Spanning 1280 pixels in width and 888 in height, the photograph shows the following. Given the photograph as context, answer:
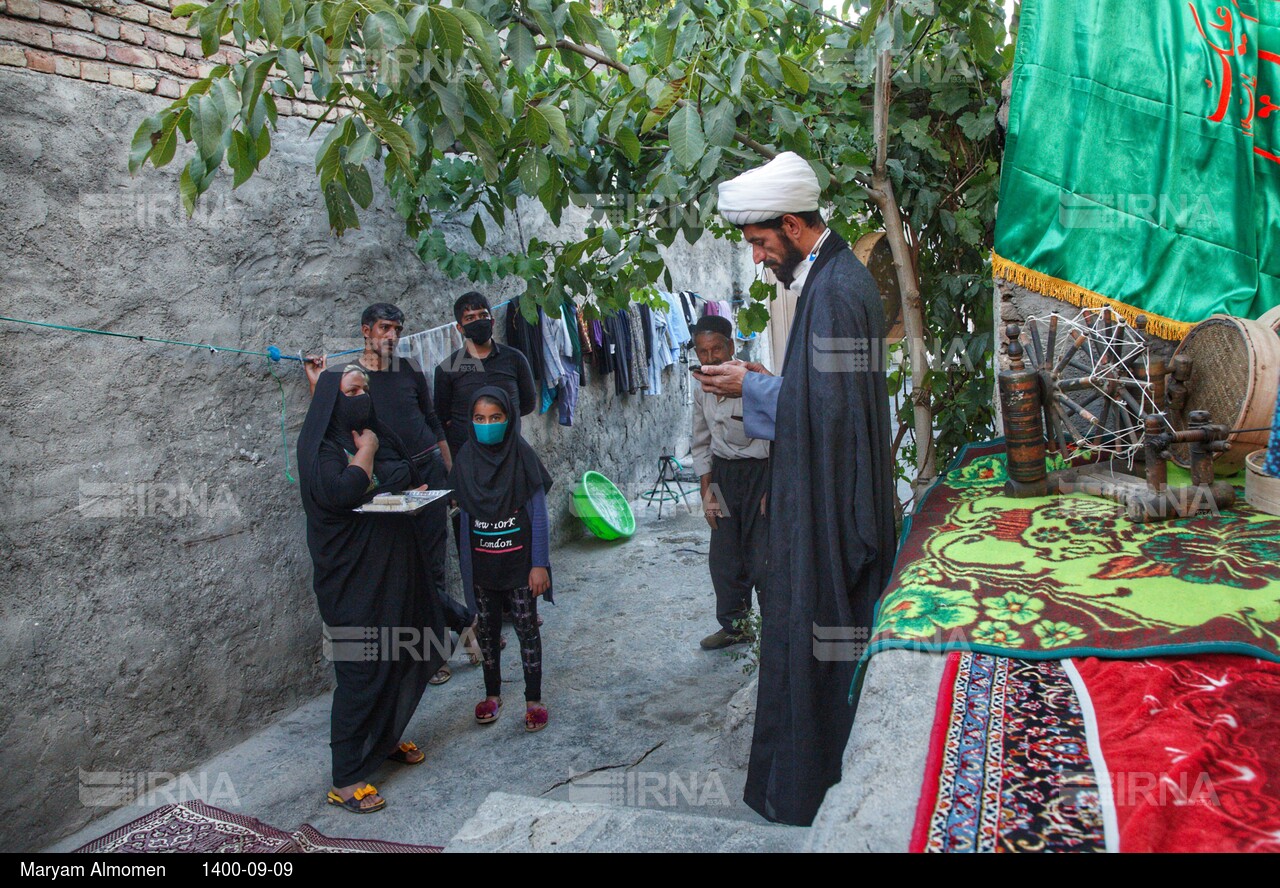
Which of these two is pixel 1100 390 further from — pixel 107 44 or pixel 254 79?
pixel 107 44

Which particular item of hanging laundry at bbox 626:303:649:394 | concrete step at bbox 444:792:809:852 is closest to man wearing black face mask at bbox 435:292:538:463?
concrete step at bbox 444:792:809:852

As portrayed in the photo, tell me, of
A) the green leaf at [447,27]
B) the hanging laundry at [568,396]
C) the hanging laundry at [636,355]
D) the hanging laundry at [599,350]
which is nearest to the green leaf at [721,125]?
the green leaf at [447,27]

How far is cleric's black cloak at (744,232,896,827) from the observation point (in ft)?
8.09

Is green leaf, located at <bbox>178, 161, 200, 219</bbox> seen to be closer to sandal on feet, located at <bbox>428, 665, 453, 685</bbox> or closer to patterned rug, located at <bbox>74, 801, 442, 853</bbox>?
patterned rug, located at <bbox>74, 801, 442, 853</bbox>

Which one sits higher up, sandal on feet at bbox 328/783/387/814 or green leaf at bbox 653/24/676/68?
green leaf at bbox 653/24/676/68

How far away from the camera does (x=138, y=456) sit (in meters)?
3.48

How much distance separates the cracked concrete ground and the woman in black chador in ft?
0.59

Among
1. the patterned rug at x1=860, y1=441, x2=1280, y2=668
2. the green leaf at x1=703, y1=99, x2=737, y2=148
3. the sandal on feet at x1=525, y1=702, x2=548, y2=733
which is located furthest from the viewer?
the sandal on feet at x1=525, y1=702, x2=548, y2=733

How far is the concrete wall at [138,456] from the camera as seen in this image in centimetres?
311

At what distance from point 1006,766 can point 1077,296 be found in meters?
2.62

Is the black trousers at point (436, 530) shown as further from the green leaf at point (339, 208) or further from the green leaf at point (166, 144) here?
the green leaf at point (166, 144)

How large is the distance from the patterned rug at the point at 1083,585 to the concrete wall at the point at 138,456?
2.88 metres

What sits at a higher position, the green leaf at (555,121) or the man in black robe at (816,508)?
the green leaf at (555,121)

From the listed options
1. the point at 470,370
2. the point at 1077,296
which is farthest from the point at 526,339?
the point at 1077,296
